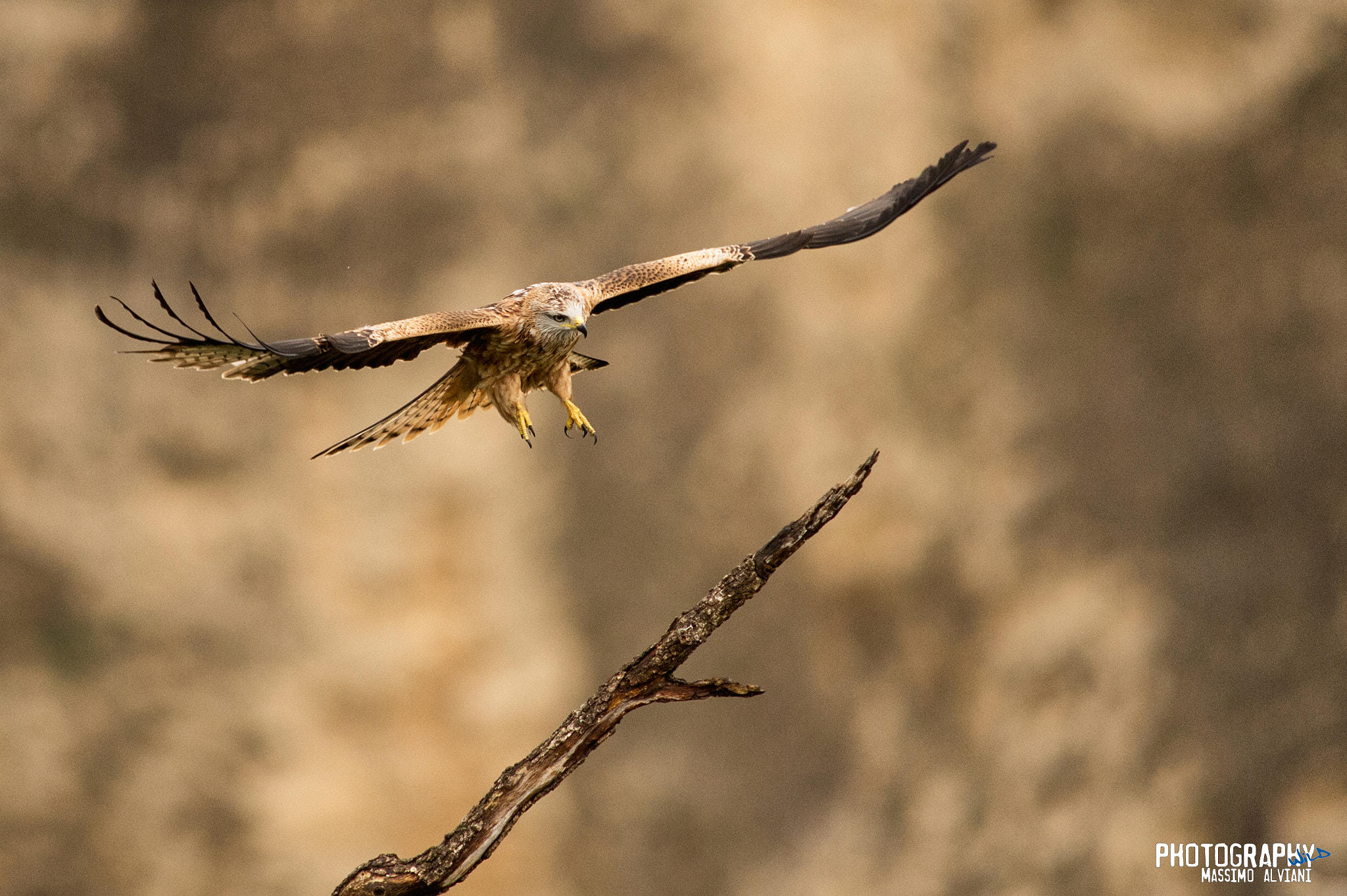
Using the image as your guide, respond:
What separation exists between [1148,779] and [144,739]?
5600mm

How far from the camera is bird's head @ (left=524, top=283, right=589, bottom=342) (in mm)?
4035

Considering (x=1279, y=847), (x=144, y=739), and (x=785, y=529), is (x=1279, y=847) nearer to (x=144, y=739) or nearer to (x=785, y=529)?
(x=785, y=529)

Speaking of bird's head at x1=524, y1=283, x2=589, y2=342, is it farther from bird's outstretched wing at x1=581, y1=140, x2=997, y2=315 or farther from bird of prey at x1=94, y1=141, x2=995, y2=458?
bird's outstretched wing at x1=581, y1=140, x2=997, y2=315

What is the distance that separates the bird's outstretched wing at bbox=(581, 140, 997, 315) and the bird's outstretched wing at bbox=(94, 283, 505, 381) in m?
0.73

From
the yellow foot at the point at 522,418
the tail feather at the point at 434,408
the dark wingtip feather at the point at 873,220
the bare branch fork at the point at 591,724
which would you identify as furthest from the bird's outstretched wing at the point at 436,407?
the bare branch fork at the point at 591,724

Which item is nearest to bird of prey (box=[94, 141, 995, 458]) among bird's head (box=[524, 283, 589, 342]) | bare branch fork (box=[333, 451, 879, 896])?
bird's head (box=[524, 283, 589, 342])

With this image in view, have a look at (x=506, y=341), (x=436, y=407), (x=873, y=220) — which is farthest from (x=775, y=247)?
(x=436, y=407)

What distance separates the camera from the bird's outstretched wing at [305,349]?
3.46 metres

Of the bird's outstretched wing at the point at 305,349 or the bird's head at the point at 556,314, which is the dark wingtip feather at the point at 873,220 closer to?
the bird's head at the point at 556,314

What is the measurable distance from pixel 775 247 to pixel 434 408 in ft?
4.76

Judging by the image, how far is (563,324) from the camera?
4.04 m

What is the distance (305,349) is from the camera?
3.53 metres

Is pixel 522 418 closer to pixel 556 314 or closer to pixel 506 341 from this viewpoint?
pixel 506 341

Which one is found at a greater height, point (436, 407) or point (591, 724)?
point (436, 407)
